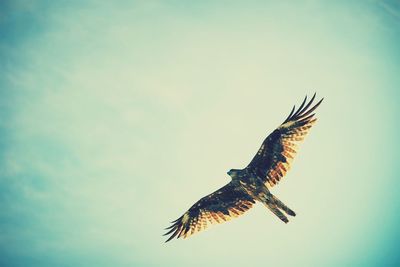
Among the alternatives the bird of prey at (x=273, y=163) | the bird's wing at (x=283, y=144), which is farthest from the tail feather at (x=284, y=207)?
the bird's wing at (x=283, y=144)

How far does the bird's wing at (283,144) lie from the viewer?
28.1 ft

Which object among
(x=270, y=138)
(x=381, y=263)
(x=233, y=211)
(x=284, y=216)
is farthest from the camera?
(x=381, y=263)

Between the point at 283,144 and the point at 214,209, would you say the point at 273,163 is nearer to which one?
the point at 283,144

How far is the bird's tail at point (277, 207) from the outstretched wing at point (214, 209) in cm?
106

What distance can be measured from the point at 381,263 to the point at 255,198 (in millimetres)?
56623

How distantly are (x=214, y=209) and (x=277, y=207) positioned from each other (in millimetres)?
2552

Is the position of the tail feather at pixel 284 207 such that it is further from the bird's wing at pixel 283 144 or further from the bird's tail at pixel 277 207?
the bird's wing at pixel 283 144

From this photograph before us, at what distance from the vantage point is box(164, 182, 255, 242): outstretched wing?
9.48 m

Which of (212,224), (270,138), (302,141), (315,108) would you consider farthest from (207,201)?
(315,108)

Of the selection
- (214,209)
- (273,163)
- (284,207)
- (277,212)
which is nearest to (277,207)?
(277,212)

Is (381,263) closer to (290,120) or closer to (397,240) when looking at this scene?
(397,240)

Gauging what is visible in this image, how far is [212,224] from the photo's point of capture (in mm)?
9914

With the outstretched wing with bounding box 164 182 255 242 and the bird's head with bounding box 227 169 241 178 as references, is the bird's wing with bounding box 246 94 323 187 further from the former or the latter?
the outstretched wing with bounding box 164 182 255 242

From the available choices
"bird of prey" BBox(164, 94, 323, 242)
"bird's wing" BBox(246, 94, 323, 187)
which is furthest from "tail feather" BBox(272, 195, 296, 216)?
"bird's wing" BBox(246, 94, 323, 187)
